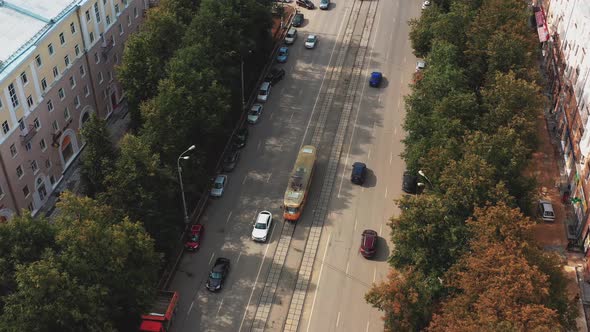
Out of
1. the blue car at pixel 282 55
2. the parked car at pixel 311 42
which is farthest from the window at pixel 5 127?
the parked car at pixel 311 42

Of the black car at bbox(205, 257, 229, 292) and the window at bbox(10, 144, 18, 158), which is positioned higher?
the window at bbox(10, 144, 18, 158)

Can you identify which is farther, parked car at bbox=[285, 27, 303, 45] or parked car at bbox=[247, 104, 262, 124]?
parked car at bbox=[285, 27, 303, 45]

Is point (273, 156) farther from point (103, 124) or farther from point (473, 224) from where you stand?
point (473, 224)

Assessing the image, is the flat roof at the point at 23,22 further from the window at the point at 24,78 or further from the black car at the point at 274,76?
the black car at the point at 274,76

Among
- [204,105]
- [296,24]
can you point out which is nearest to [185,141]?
[204,105]

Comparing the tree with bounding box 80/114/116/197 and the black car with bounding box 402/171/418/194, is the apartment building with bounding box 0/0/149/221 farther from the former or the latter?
the black car with bounding box 402/171/418/194

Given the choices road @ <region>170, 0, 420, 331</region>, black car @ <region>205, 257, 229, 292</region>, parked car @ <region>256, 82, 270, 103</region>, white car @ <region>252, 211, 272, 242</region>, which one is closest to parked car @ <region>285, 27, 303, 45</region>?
road @ <region>170, 0, 420, 331</region>
